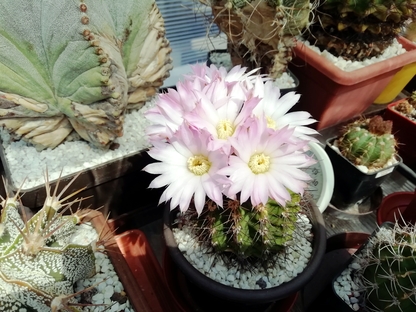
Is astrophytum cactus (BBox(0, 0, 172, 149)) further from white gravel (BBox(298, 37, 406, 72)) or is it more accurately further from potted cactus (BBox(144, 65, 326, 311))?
white gravel (BBox(298, 37, 406, 72))

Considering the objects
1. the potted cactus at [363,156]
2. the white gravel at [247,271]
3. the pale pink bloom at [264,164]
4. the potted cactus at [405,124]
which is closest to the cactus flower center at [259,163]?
the pale pink bloom at [264,164]

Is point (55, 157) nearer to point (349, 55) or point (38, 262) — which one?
point (38, 262)

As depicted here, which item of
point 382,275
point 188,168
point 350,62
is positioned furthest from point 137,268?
point 350,62

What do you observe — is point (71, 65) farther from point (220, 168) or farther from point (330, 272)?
point (330, 272)

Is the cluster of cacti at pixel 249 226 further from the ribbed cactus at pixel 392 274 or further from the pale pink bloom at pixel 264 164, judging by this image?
the ribbed cactus at pixel 392 274

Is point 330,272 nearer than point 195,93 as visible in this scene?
No

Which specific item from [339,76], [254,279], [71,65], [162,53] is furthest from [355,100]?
[71,65]
